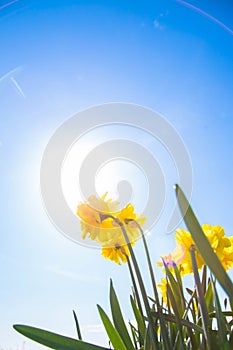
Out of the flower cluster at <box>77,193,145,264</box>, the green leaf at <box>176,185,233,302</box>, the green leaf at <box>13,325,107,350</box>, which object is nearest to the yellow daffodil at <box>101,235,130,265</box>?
the flower cluster at <box>77,193,145,264</box>

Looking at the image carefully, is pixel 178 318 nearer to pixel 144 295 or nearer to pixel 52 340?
pixel 144 295

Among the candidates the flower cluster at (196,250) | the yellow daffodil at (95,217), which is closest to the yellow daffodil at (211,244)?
the flower cluster at (196,250)

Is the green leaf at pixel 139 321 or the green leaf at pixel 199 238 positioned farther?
the green leaf at pixel 139 321

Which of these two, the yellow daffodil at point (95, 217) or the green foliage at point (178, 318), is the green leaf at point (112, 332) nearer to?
the green foliage at point (178, 318)

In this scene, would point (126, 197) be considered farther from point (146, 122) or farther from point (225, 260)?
point (146, 122)

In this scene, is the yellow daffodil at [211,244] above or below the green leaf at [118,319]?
above

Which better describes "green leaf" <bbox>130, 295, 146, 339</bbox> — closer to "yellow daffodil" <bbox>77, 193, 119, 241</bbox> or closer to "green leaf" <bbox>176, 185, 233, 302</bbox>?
"yellow daffodil" <bbox>77, 193, 119, 241</bbox>
